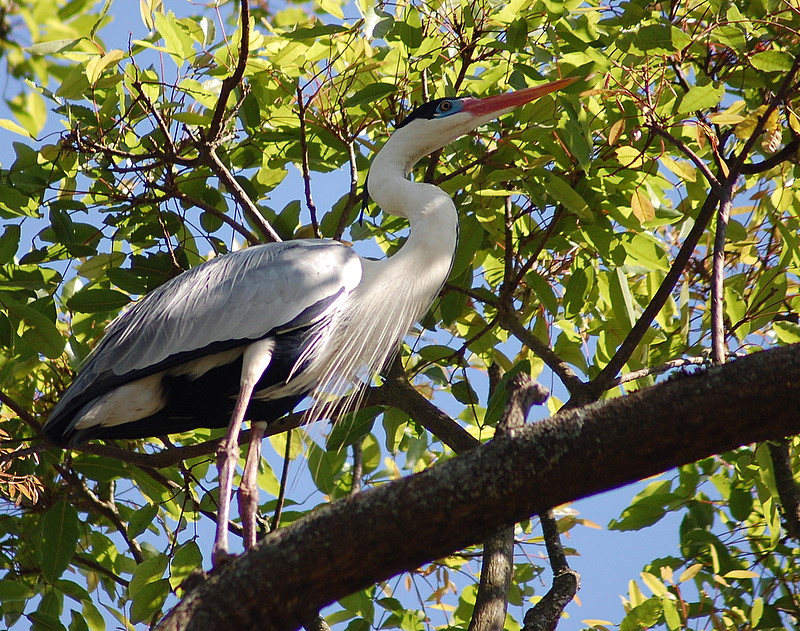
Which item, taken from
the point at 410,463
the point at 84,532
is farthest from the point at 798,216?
the point at 84,532

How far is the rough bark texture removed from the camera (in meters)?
2.08

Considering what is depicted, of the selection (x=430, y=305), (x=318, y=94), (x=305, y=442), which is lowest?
(x=305, y=442)

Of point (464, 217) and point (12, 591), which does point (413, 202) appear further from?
point (12, 591)

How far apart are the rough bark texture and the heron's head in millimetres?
2190

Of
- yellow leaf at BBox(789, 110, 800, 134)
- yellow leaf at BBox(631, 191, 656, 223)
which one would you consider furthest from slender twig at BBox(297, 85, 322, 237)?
yellow leaf at BBox(789, 110, 800, 134)

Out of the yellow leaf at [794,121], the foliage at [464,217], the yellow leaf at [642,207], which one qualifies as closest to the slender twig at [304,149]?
the foliage at [464,217]

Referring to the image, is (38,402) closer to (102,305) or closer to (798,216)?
(102,305)

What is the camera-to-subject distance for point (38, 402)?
179 inches

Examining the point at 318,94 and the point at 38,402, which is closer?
the point at 318,94

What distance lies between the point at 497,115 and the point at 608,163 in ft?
2.21

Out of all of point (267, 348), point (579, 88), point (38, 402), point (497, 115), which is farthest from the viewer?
point (38, 402)

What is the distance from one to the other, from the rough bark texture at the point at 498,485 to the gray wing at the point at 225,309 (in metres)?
1.75

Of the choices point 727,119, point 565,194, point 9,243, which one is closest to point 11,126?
point 9,243

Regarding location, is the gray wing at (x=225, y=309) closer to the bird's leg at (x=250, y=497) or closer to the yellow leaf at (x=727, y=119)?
the bird's leg at (x=250, y=497)
